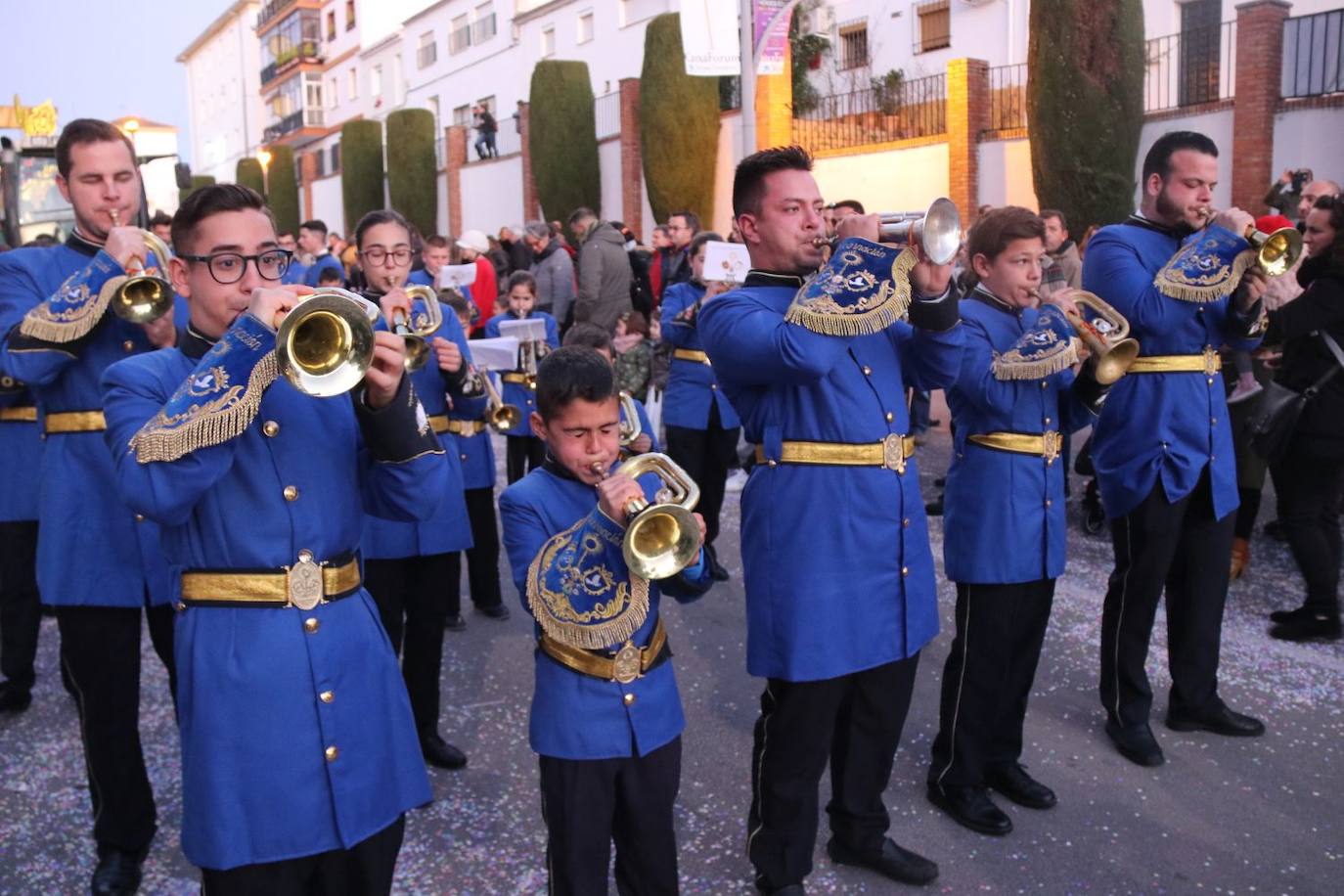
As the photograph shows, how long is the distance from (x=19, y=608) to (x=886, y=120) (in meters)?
20.0

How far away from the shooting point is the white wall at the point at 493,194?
3008 cm

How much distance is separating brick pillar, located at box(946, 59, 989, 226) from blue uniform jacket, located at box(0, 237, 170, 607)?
16.3 m

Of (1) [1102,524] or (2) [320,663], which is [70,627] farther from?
(1) [1102,524]

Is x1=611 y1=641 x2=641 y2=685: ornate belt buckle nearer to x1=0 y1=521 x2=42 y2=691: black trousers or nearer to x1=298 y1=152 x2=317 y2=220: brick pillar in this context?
x1=0 y1=521 x2=42 y2=691: black trousers

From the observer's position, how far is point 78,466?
375cm

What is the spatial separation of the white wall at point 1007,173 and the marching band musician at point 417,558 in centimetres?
1478

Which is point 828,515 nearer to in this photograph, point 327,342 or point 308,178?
point 327,342

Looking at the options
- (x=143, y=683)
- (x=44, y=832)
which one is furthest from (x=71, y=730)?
(x=44, y=832)

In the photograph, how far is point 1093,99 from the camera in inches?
628

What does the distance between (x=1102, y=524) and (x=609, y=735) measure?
558cm

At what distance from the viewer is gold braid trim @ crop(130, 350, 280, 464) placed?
228 cm

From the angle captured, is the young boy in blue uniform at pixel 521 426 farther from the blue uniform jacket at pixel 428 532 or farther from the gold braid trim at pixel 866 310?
the gold braid trim at pixel 866 310

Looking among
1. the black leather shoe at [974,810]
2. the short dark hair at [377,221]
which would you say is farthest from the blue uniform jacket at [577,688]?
the short dark hair at [377,221]

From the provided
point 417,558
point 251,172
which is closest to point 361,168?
point 251,172
